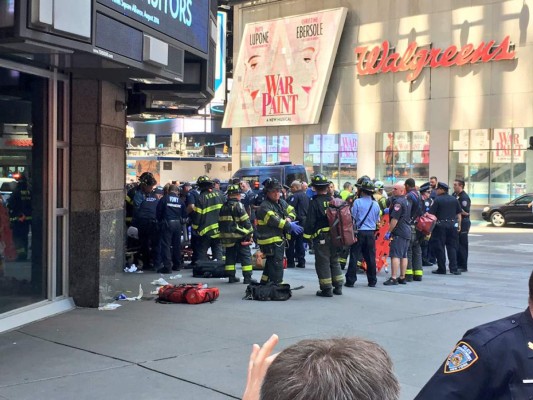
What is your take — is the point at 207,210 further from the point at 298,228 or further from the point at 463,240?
the point at 463,240

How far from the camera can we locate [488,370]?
2391 millimetres

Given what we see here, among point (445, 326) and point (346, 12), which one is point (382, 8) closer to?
point (346, 12)

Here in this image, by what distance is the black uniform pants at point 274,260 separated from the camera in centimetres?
1070

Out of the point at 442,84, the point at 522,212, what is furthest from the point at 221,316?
the point at 442,84

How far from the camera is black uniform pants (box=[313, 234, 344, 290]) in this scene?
10.7 m

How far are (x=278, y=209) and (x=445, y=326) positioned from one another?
336 cm

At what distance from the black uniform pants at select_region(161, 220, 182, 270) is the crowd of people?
0.7 inches

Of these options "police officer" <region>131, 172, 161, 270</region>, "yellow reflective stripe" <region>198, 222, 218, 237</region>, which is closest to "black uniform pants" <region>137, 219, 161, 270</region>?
"police officer" <region>131, 172, 161, 270</region>

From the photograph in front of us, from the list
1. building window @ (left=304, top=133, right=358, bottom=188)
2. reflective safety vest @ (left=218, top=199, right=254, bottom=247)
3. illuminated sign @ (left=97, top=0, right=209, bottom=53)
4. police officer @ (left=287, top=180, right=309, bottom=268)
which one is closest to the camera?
illuminated sign @ (left=97, top=0, right=209, bottom=53)

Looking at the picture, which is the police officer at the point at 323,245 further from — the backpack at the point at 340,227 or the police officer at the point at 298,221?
the police officer at the point at 298,221

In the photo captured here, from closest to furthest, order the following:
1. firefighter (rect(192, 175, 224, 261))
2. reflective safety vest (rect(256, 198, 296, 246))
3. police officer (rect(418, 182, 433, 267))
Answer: reflective safety vest (rect(256, 198, 296, 246)), firefighter (rect(192, 175, 224, 261)), police officer (rect(418, 182, 433, 267))

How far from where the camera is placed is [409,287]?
12164mm

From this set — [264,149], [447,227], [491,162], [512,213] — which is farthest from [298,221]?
[264,149]

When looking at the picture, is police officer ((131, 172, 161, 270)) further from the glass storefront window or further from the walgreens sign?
the walgreens sign
